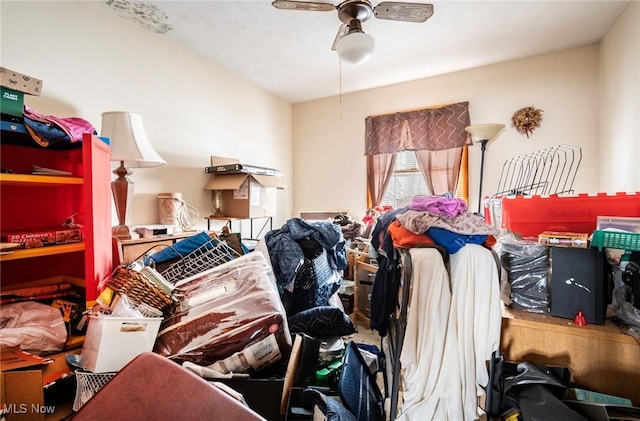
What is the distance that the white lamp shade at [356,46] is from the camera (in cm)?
183

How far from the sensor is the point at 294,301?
177 cm

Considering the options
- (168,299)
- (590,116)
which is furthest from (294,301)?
(590,116)

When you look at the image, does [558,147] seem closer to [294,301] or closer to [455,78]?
[455,78]

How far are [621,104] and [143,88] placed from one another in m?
3.93

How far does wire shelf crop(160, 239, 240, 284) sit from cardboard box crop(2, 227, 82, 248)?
381mm

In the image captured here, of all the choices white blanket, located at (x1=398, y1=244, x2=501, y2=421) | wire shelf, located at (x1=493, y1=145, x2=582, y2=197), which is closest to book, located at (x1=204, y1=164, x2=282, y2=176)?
white blanket, located at (x1=398, y1=244, x2=501, y2=421)

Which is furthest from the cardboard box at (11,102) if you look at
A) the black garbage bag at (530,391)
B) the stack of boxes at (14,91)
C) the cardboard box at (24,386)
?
the black garbage bag at (530,391)

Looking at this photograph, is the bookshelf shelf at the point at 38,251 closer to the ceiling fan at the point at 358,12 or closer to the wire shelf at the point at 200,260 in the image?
the wire shelf at the point at 200,260

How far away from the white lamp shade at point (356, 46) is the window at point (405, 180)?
2.07 meters

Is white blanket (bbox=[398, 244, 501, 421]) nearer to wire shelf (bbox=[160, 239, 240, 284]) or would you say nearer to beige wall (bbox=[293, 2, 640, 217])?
wire shelf (bbox=[160, 239, 240, 284])

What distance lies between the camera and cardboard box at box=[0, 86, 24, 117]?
95cm

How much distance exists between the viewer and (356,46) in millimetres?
1851

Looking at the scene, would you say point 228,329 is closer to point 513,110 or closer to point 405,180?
point 405,180

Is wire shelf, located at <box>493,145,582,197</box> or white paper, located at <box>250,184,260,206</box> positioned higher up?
wire shelf, located at <box>493,145,582,197</box>
